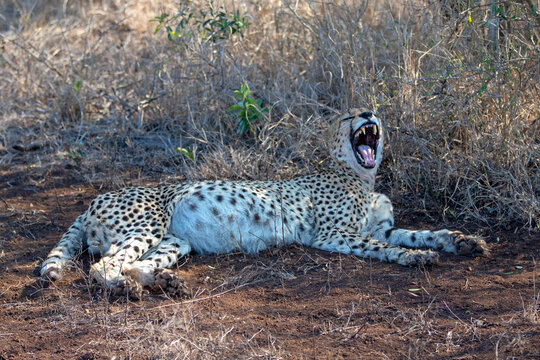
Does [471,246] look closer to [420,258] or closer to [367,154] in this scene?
[420,258]

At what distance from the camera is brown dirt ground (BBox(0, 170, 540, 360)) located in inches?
119

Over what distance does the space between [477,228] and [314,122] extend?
5.36 feet

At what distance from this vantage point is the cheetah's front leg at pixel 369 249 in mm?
3986

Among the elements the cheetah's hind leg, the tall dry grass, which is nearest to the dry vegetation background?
the tall dry grass

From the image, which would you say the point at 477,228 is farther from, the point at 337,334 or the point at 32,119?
the point at 32,119

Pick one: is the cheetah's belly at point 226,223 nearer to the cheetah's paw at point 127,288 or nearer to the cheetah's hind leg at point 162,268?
the cheetah's hind leg at point 162,268

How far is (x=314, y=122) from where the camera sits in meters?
5.44

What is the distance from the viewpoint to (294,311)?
348cm

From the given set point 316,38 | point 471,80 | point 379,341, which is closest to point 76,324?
point 379,341

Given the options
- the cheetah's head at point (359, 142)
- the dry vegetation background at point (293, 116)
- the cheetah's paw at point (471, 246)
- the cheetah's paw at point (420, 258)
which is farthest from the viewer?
the cheetah's head at point (359, 142)

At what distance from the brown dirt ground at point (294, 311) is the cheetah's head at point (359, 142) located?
0.88 meters

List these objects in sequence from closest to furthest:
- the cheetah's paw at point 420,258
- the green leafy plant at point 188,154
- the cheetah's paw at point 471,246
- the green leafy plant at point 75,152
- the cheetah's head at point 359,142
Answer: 1. the cheetah's paw at point 420,258
2. the cheetah's paw at point 471,246
3. the cheetah's head at point 359,142
4. the green leafy plant at point 188,154
5. the green leafy plant at point 75,152

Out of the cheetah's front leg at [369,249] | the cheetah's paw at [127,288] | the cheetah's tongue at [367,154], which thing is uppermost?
the cheetah's tongue at [367,154]

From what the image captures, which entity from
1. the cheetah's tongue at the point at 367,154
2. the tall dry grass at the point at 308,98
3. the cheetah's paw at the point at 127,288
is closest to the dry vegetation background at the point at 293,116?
the tall dry grass at the point at 308,98
